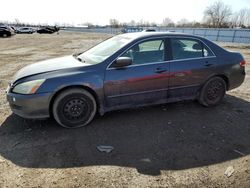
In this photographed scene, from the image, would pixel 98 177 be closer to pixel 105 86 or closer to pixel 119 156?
pixel 119 156

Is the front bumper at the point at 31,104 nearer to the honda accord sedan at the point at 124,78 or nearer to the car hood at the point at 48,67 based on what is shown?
the honda accord sedan at the point at 124,78

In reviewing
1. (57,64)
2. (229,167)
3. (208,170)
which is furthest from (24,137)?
(229,167)

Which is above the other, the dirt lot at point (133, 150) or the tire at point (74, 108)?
the tire at point (74, 108)

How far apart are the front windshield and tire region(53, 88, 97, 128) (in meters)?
0.68

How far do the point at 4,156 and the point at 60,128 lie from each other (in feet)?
3.36

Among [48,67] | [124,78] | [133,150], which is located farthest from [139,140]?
[48,67]

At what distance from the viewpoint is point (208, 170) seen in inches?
120

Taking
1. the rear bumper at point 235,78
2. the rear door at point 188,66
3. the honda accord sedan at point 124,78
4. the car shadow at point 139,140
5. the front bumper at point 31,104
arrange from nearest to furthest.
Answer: the car shadow at point 139,140 < the front bumper at point 31,104 < the honda accord sedan at point 124,78 < the rear door at point 188,66 < the rear bumper at point 235,78

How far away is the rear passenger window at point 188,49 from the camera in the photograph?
4.64m

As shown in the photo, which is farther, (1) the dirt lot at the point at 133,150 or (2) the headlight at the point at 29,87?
(2) the headlight at the point at 29,87

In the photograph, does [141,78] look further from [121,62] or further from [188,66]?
[188,66]

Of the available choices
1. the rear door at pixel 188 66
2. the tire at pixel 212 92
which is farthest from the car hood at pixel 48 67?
the tire at pixel 212 92

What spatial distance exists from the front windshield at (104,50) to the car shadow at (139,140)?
44.6 inches

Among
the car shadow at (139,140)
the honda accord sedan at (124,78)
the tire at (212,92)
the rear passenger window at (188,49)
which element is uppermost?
the rear passenger window at (188,49)
